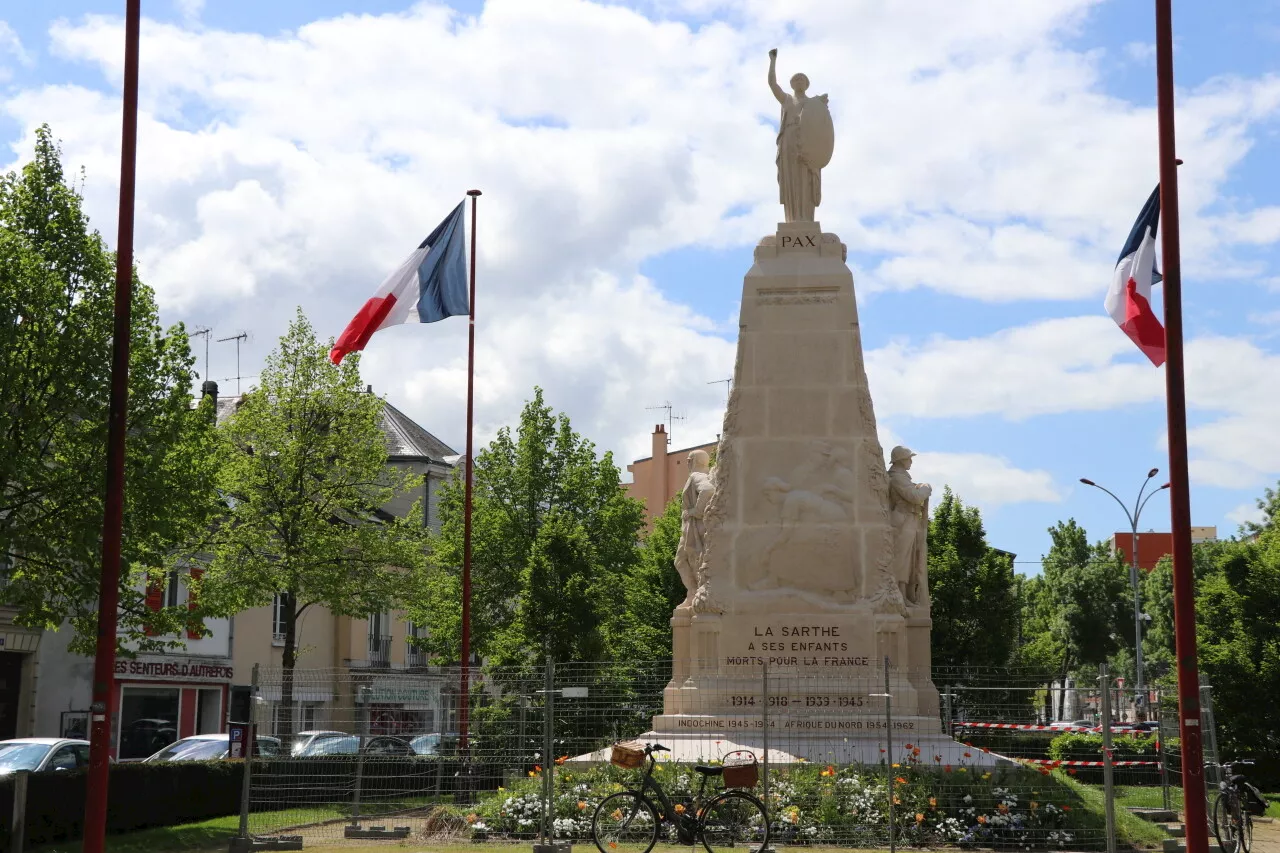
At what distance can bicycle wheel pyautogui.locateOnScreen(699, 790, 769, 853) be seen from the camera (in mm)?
15617

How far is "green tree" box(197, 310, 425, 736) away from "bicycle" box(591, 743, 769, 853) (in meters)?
19.2

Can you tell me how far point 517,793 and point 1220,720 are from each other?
1731 centimetres

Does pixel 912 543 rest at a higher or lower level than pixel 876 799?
higher

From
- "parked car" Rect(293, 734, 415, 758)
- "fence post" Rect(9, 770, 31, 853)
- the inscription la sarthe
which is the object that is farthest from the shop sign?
the inscription la sarthe

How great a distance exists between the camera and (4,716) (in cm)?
3759

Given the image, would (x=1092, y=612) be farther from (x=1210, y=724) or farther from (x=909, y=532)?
(x=1210, y=724)

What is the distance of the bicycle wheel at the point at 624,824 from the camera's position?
1532 cm

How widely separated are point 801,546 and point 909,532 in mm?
1616

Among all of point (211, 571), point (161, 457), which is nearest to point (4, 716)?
point (211, 571)

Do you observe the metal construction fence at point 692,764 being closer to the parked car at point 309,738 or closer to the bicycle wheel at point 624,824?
the parked car at point 309,738

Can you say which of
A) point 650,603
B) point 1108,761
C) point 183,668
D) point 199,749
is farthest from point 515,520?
point 1108,761

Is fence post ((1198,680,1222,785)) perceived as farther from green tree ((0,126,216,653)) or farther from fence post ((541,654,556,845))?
green tree ((0,126,216,653))

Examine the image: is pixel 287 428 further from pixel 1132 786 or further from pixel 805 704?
pixel 1132 786

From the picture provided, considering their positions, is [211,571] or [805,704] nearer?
[805,704]
